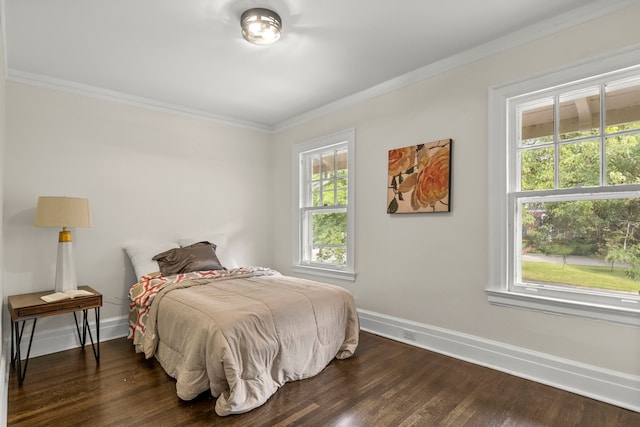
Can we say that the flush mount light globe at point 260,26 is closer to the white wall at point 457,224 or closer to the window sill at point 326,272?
the white wall at point 457,224

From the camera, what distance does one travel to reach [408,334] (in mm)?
3279

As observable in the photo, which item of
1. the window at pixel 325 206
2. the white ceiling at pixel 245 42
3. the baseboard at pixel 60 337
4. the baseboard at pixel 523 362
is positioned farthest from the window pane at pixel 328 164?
the baseboard at pixel 60 337

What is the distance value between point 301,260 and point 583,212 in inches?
121

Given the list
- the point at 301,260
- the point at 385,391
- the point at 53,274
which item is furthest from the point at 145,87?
the point at 385,391

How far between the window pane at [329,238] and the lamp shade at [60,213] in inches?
97.8

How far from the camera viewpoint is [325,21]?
2422mm

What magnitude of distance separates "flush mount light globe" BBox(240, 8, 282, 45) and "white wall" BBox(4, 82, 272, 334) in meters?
2.02

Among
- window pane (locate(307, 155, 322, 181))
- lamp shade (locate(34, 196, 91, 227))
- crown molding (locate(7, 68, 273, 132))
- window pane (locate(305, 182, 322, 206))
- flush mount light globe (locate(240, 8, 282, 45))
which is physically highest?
→ flush mount light globe (locate(240, 8, 282, 45))

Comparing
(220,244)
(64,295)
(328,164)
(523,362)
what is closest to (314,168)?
(328,164)

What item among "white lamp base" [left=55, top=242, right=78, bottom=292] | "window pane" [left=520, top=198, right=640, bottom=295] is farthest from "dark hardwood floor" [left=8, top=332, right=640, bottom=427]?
"window pane" [left=520, top=198, right=640, bottom=295]

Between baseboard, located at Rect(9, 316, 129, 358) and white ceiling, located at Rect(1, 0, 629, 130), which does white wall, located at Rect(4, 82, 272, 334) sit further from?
white ceiling, located at Rect(1, 0, 629, 130)

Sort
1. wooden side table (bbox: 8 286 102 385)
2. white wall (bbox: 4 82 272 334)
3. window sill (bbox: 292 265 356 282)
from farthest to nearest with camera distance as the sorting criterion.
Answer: window sill (bbox: 292 265 356 282) → white wall (bbox: 4 82 272 334) → wooden side table (bbox: 8 286 102 385)

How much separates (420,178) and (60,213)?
10.3ft

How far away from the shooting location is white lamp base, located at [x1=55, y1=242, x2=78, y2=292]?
2979 mm
